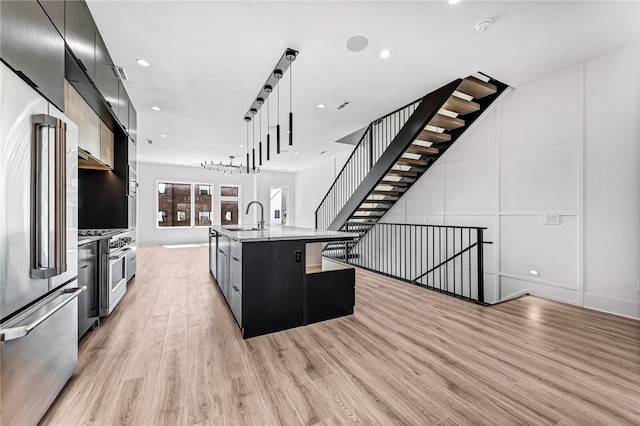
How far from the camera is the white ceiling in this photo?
2.44m

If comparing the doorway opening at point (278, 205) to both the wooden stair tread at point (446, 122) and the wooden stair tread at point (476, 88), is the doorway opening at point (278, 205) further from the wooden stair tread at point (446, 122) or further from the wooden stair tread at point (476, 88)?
the wooden stair tread at point (476, 88)

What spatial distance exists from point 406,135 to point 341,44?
1908 millimetres

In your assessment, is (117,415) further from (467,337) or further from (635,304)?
(635,304)

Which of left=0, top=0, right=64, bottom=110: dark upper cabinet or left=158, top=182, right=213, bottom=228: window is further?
left=158, top=182, right=213, bottom=228: window

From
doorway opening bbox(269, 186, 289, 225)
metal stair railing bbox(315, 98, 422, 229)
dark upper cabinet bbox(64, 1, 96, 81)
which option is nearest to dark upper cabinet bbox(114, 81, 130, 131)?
dark upper cabinet bbox(64, 1, 96, 81)

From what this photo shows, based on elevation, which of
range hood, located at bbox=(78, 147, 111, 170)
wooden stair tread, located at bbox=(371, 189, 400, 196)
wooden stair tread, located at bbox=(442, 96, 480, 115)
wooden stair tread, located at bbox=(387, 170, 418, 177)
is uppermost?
wooden stair tread, located at bbox=(442, 96, 480, 115)

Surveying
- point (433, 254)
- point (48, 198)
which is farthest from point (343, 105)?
point (48, 198)

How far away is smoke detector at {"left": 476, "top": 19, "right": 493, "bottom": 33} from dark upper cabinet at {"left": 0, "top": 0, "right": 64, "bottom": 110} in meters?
3.31

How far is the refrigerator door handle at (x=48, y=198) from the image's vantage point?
4.59ft

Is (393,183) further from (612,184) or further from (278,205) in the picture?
(278,205)

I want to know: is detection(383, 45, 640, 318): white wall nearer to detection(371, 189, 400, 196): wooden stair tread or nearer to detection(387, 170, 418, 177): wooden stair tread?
detection(387, 170, 418, 177): wooden stair tread

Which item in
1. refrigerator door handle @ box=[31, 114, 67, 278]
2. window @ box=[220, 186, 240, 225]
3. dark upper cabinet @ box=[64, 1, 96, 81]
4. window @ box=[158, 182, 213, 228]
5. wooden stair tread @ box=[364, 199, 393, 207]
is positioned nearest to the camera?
refrigerator door handle @ box=[31, 114, 67, 278]

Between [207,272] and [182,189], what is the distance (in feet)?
19.9

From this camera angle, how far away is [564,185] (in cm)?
353
